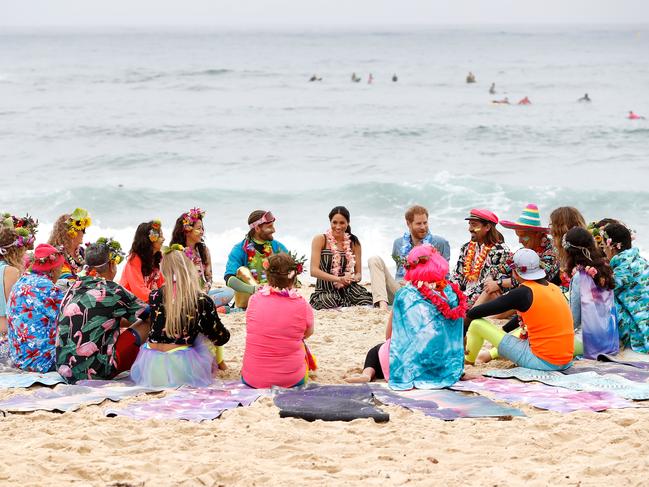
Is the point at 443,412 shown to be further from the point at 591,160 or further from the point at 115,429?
the point at 591,160

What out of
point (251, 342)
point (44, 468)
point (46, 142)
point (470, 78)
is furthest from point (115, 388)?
point (470, 78)

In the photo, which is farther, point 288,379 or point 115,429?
point 288,379

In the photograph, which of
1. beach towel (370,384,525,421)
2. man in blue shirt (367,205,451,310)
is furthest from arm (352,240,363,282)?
beach towel (370,384,525,421)

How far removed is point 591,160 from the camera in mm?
26891

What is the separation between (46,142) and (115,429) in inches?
1066

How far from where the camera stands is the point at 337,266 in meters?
9.55

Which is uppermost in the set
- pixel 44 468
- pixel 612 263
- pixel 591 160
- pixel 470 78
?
pixel 470 78

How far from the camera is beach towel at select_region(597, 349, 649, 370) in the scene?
271 inches

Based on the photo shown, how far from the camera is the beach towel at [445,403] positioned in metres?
5.61

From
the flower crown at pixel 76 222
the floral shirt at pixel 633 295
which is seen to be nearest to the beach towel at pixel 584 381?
the floral shirt at pixel 633 295

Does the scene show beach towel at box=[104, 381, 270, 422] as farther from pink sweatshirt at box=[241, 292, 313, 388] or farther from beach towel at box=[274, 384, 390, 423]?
beach towel at box=[274, 384, 390, 423]

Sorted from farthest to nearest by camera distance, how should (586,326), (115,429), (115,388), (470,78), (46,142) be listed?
1. (470,78)
2. (46,142)
3. (586,326)
4. (115,388)
5. (115,429)

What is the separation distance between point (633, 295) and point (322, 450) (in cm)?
360

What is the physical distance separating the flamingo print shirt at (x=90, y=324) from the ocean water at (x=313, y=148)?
322 inches
